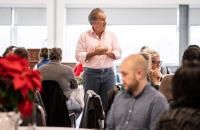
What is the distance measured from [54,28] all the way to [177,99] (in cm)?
803

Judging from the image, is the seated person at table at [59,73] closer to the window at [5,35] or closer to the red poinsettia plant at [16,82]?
the red poinsettia plant at [16,82]

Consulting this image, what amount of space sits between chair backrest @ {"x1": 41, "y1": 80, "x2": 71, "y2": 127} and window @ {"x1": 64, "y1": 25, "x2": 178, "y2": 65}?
221 inches

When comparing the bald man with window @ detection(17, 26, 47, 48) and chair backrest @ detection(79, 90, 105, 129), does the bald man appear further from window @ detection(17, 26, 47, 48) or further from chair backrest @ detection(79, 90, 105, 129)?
window @ detection(17, 26, 47, 48)

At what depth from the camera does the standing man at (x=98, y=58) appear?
4.30m

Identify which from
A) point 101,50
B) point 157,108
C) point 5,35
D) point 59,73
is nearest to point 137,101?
point 157,108

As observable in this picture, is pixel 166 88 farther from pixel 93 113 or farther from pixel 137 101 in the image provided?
pixel 137 101

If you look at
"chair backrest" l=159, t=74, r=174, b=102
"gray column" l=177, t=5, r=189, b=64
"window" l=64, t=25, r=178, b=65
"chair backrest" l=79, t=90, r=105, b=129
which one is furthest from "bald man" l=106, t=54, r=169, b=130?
"gray column" l=177, t=5, r=189, b=64

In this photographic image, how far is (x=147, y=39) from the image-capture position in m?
9.99

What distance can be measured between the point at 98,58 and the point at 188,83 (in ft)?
8.10

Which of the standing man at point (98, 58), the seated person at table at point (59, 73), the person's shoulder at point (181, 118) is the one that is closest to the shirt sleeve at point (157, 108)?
the person's shoulder at point (181, 118)

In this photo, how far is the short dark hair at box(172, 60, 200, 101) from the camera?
Answer: 193 cm

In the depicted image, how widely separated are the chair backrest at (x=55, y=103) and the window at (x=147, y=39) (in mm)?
5622

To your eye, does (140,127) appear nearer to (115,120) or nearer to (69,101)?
(115,120)

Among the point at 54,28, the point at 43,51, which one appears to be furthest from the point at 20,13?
the point at 43,51
